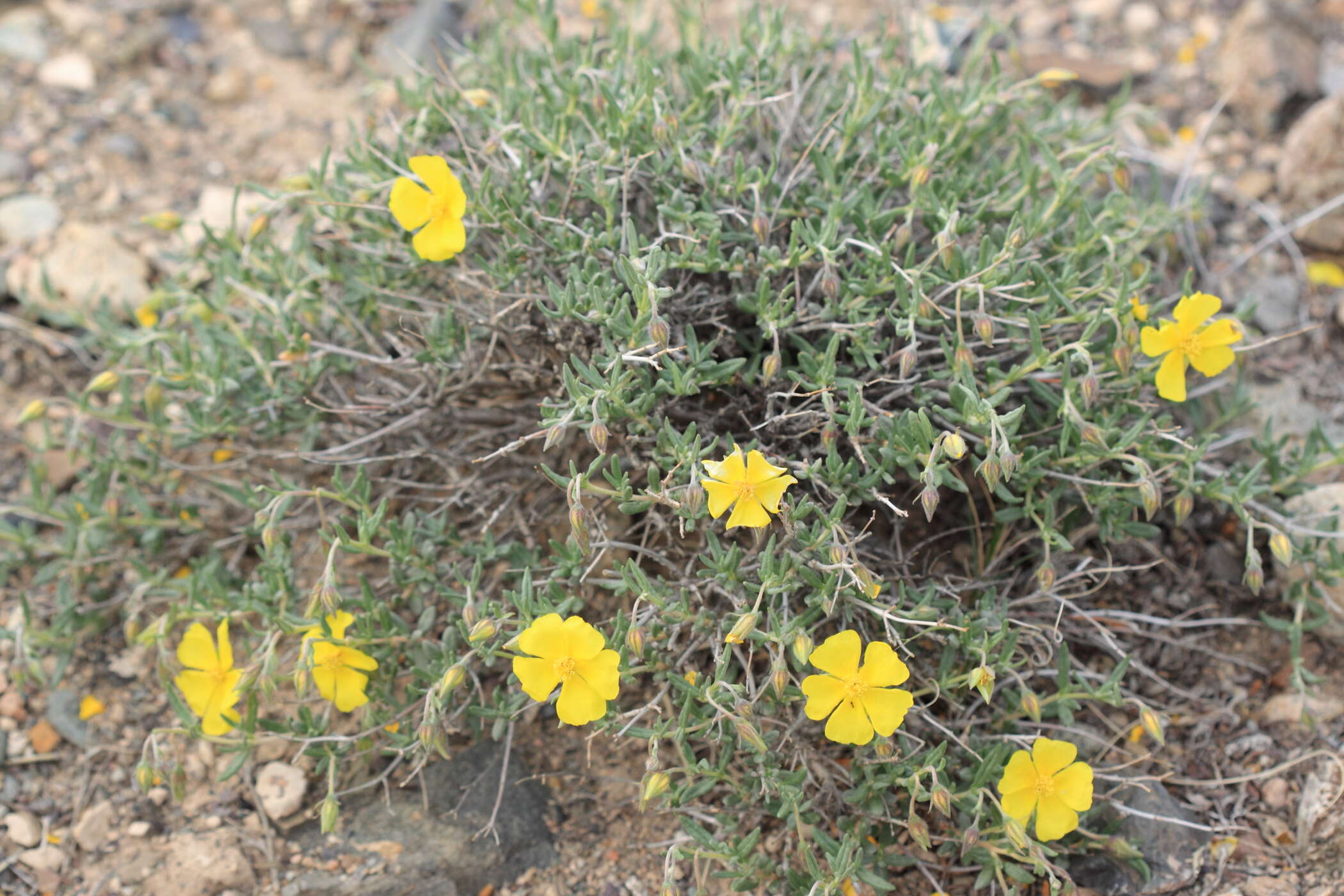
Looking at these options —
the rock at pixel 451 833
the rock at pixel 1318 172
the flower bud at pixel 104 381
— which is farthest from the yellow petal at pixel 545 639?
the rock at pixel 1318 172

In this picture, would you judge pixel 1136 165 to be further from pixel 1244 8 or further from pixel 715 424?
pixel 715 424

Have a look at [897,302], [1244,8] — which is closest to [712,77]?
[897,302]

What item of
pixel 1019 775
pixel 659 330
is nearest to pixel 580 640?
pixel 659 330

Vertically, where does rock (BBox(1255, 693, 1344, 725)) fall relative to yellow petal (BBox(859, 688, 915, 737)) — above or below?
below

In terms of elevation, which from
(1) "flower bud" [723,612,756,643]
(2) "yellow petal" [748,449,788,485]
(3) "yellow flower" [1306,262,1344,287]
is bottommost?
(3) "yellow flower" [1306,262,1344,287]

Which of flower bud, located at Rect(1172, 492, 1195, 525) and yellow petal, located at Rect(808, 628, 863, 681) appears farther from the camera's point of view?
flower bud, located at Rect(1172, 492, 1195, 525)

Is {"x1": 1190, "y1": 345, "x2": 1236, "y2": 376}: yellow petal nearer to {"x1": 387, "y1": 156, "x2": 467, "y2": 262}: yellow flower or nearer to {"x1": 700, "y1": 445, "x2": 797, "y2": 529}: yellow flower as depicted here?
{"x1": 700, "y1": 445, "x2": 797, "y2": 529}: yellow flower

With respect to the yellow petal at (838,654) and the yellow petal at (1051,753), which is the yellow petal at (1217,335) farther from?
the yellow petal at (838,654)

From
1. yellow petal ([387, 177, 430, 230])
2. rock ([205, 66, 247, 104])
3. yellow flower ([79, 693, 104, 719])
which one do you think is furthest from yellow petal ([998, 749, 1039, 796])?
rock ([205, 66, 247, 104])

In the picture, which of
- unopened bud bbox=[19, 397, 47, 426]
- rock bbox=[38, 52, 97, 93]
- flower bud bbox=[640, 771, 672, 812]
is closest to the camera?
flower bud bbox=[640, 771, 672, 812]
